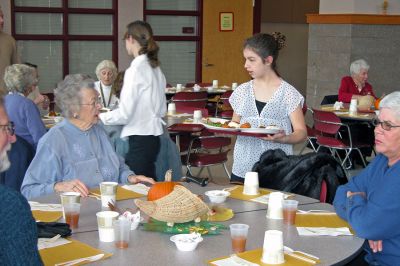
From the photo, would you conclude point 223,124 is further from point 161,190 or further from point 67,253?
point 67,253

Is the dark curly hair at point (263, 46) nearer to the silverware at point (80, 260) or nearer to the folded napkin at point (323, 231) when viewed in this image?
the folded napkin at point (323, 231)

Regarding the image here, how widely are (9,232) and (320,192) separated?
205cm

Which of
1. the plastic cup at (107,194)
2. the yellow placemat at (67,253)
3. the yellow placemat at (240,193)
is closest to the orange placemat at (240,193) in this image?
the yellow placemat at (240,193)

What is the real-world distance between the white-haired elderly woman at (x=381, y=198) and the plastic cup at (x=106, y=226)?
0.97m

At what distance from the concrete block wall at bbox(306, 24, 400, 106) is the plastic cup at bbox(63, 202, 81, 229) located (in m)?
8.44

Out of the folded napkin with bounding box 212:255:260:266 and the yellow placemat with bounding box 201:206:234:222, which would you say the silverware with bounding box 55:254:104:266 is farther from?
the yellow placemat with bounding box 201:206:234:222

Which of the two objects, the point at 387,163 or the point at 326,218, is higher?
the point at 387,163

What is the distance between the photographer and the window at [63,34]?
35.3 ft

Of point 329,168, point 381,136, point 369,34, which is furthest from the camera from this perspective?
point 369,34

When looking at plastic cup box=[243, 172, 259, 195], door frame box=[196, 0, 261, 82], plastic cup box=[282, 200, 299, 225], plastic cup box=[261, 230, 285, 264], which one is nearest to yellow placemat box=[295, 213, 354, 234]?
plastic cup box=[282, 200, 299, 225]

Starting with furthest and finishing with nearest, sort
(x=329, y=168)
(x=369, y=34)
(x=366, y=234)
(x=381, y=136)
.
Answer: (x=369, y=34) < (x=329, y=168) < (x=381, y=136) < (x=366, y=234)

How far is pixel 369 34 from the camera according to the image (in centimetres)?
1061

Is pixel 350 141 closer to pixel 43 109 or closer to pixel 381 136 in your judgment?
pixel 43 109

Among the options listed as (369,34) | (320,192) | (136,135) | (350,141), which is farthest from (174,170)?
(369,34)
